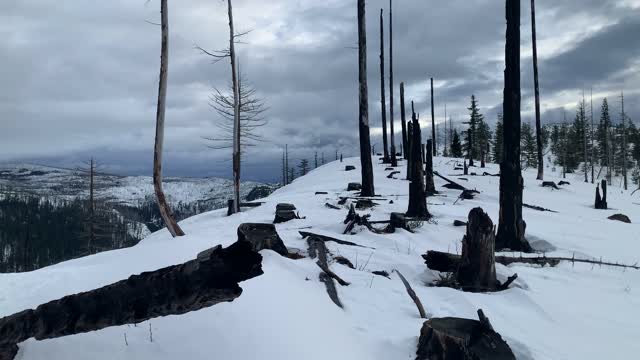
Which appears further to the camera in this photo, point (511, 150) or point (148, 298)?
point (511, 150)

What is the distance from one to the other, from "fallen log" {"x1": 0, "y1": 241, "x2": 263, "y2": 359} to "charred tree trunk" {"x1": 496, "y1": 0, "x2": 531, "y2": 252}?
7.66 m

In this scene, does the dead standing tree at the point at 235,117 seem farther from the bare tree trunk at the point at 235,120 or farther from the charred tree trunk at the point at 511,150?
the charred tree trunk at the point at 511,150

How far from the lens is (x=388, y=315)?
4520 mm

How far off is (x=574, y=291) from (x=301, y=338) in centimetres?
421

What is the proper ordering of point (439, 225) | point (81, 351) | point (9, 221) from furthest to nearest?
point (9, 221)
point (439, 225)
point (81, 351)

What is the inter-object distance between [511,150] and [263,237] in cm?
619

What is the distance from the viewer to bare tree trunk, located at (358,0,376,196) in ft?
53.9

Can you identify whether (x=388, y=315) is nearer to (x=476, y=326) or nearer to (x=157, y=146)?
(x=476, y=326)

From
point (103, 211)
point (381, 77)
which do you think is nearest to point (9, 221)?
point (103, 211)

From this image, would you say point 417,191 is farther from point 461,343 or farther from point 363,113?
point 461,343

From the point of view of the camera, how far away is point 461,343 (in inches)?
134

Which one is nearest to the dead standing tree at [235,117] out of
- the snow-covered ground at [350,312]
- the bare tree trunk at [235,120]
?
the bare tree trunk at [235,120]

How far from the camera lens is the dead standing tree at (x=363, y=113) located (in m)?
16.4

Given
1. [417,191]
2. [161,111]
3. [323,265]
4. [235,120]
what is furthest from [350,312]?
[235,120]
